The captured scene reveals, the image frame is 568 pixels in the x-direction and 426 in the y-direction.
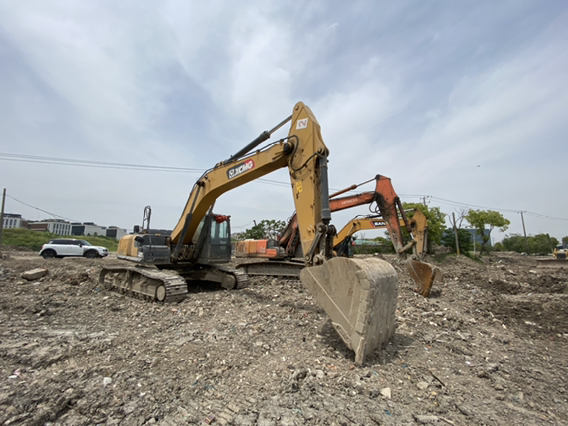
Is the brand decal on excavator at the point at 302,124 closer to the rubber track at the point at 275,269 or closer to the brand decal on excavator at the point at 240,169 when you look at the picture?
the brand decal on excavator at the point at 240,169

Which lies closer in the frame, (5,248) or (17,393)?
(17,393)

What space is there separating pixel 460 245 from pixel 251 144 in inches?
1094

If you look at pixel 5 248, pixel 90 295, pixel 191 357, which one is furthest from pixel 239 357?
pixel 5 248

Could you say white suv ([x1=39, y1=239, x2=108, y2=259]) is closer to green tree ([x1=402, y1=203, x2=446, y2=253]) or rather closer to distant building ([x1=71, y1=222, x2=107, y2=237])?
green tree ([x1=402, y1=203, x2=446, y2=253])

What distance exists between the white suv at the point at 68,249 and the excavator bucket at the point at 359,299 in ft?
74.0

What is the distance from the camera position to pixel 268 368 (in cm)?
334

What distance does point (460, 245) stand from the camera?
28078 mm

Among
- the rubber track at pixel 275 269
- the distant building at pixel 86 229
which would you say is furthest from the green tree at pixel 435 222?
the distant building at pixel 86 229

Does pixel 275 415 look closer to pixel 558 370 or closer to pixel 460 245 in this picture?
pixel 558 370

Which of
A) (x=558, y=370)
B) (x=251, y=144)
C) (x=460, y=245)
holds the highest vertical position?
(x=251, y=144)

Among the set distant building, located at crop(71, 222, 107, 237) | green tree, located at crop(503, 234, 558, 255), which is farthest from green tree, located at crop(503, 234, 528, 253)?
distant building, located at crop(71, 222, 107, 237)

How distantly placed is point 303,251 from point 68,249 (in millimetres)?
22241

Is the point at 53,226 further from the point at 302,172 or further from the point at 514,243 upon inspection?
the point at 514,243

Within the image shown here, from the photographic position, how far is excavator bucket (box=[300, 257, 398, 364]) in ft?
11.0
